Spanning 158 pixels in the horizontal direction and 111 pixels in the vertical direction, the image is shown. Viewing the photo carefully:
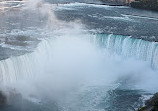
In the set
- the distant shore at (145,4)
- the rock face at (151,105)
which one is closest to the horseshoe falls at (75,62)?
the rock face at (151,105)

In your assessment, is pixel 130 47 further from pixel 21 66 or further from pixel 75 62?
pixel 21 66

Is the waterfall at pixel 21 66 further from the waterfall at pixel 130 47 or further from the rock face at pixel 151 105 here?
the rock face at pixel 151 105

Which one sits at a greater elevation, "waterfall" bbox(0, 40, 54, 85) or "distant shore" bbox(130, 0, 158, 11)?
"distant shore" bbox(130, 0, 158, 11)

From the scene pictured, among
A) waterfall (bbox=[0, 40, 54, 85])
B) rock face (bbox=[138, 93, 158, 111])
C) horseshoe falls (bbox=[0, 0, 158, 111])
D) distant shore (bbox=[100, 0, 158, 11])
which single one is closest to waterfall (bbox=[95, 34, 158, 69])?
horseshoe falls (bbox=[0, 0, 158, 111])

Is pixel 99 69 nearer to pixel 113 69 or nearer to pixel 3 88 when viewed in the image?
pixel 113 69

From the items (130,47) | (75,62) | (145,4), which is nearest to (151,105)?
(75,62)

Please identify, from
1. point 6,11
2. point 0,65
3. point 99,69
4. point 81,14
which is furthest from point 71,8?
point 0,65

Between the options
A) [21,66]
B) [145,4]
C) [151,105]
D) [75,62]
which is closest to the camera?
[151,105]

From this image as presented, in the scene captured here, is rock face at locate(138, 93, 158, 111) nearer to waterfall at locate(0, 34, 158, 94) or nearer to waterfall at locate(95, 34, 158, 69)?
waterfall at locate(0, 34, 158, 94)
